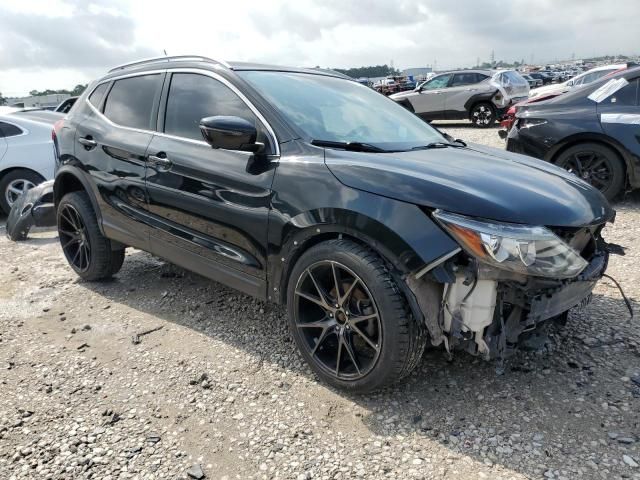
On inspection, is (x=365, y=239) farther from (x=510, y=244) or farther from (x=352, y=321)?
(x=510, y=244)

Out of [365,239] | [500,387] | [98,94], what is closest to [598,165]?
[500,387]

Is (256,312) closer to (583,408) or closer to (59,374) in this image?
(59,374)

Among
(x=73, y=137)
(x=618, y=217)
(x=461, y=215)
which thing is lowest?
(x=618, y=217)

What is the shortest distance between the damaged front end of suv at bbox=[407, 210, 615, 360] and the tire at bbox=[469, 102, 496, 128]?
13.6 metres

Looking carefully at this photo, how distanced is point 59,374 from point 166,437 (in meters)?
1.03

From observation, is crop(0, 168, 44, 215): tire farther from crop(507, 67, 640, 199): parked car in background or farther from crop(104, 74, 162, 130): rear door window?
crop(507, 67, 640, 199): parked car in background

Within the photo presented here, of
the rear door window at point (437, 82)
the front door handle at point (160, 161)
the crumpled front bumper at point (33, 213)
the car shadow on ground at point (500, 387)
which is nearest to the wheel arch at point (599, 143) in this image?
the car shadow on ground at point (500, 387)

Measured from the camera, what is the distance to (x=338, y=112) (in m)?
3.33

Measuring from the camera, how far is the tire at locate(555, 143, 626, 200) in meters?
5.93

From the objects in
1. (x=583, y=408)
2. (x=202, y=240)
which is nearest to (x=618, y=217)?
(x=583, y=408)

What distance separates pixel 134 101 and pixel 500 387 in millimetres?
3241

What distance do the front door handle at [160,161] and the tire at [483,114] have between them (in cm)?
1340

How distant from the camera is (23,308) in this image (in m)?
4.14

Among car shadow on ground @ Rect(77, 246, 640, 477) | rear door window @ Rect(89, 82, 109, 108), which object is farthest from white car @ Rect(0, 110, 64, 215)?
car shadow on ground @ Rect(77, 246, 640, 477)
